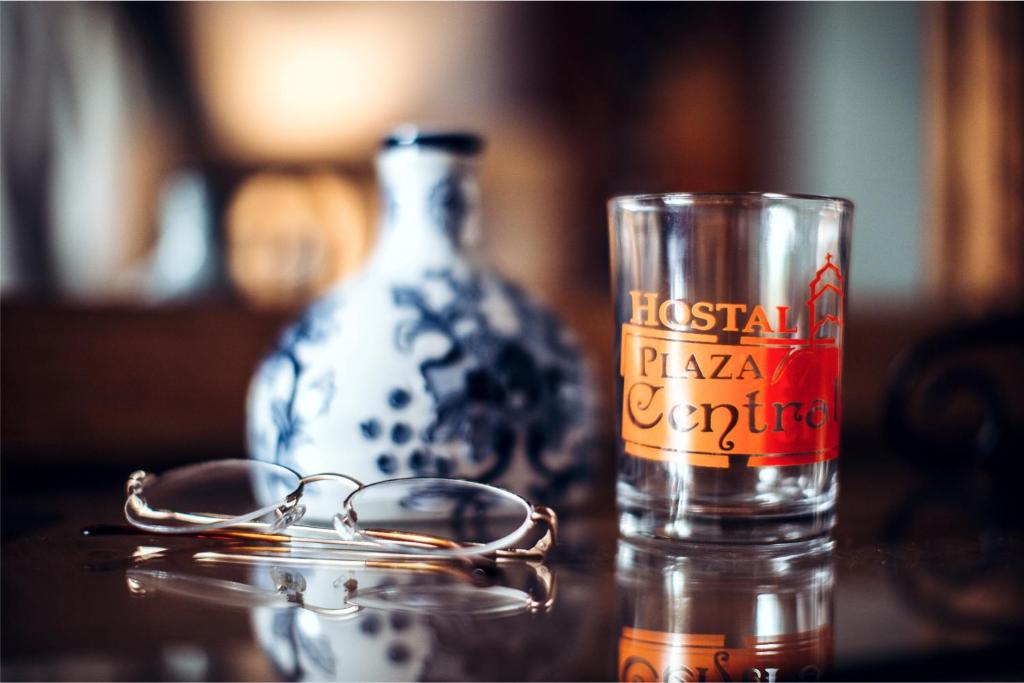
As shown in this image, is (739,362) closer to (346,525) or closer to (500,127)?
(346,525)

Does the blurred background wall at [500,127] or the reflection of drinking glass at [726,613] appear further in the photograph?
the blurred background wall at [500,127]

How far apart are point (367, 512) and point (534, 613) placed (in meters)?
0.13

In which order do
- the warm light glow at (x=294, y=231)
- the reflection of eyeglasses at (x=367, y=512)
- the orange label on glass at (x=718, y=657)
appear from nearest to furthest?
the orange label on glass at (x=718, y=657) → the reflection of eyeglasses at (x=367, y=512) → the warm light glow at (x=294, y=231)

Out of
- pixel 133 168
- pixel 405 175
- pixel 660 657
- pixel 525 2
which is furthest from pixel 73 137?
pixel 660 657

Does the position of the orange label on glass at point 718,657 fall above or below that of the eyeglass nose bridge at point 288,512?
below

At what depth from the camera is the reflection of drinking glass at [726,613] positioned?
240mm

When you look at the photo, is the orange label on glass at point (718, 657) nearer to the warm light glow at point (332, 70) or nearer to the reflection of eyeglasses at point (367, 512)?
the reflection of eyeglasses at point (367, 512)

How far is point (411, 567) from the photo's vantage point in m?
0.33

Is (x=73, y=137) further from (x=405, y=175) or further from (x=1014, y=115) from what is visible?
(x=1014, y=115)

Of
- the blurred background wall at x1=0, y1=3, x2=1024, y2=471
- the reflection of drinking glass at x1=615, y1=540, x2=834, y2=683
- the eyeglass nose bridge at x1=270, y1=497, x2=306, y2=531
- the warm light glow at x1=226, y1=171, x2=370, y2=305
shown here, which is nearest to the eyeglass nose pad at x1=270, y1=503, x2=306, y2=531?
the eyeglass nose bridge at x1=270, y1=497, x2=306, y2=531

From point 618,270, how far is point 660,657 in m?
0.16

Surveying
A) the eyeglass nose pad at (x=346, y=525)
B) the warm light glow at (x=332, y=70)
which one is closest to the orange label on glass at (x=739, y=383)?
the eyeglass nose pad at (x=346, y=525)

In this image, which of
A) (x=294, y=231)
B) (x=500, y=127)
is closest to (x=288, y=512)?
(x=294, y=231)

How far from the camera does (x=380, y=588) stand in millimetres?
308
